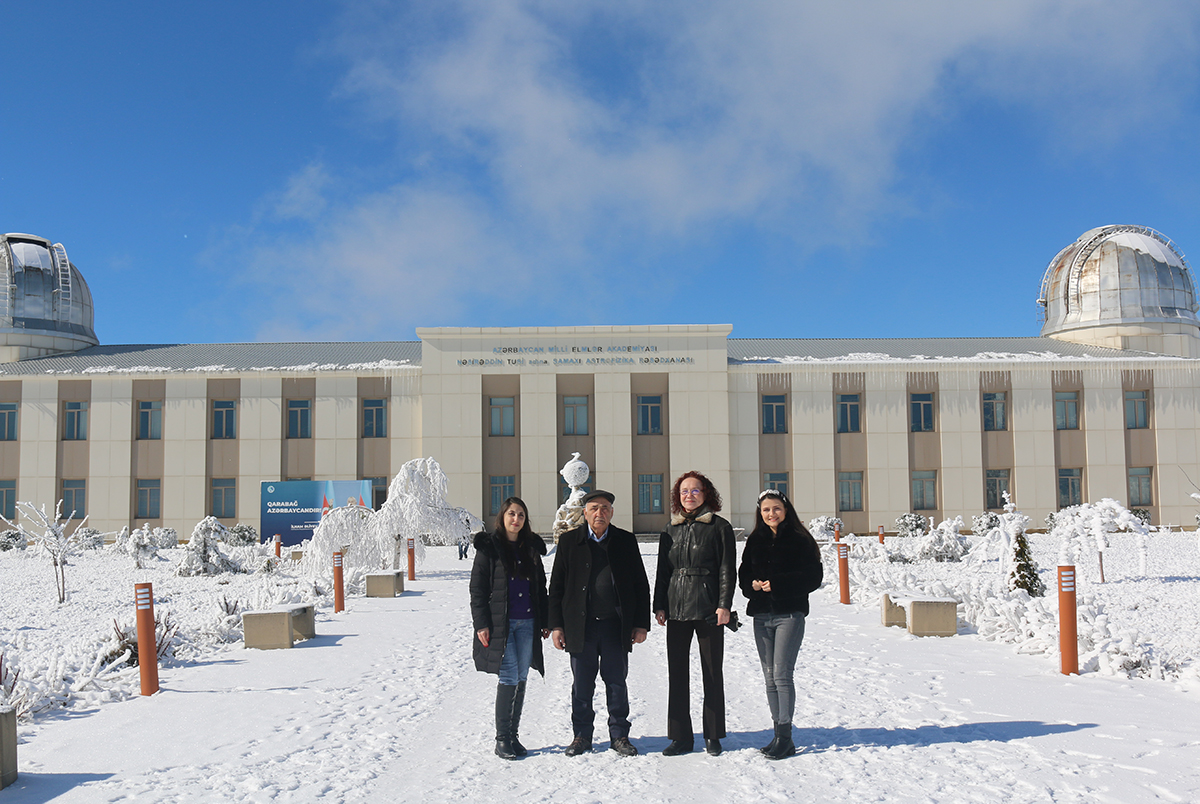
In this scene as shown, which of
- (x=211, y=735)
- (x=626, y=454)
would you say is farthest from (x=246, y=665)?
(x=626, y=454)

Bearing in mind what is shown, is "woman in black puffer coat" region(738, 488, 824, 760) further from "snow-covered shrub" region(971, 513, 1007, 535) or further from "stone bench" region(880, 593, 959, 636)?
"snow-covered shrub" region(971, 513, 1007, 535)

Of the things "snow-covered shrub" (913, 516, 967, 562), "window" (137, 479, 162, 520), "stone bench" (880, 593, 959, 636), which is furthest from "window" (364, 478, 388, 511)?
"stone bench" (880, 593, 959, 636)

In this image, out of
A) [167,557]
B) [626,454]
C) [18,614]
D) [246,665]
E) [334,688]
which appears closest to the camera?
[334,688]

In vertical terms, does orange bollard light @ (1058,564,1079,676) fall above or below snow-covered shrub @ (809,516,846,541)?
above

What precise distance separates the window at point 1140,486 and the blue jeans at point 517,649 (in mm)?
38156

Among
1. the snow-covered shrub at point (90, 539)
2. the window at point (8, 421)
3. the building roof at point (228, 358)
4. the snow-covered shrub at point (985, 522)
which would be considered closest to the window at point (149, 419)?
the building roof at point (228, 358)

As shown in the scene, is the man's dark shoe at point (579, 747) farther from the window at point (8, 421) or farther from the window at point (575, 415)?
the window at point (8, 421)

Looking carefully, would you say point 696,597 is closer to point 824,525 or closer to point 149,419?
point 824,525

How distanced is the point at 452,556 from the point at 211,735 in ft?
70.1

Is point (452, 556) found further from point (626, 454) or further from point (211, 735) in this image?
point (211, 735)

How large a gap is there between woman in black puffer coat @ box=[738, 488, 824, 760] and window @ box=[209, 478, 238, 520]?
3388cm

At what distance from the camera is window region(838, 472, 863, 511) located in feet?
118

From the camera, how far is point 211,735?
6781 millimetres

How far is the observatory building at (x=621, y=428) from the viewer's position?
35.1m
